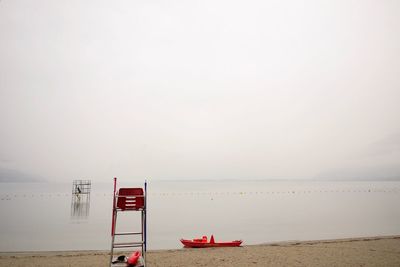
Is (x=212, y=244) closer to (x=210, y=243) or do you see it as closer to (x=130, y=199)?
(x=210, y=243)

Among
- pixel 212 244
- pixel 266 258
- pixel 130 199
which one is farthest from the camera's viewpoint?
pixel 212 244

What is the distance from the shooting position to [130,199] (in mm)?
7242

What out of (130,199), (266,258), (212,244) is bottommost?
(212,244)

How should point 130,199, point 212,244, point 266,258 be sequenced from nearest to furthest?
point 130,199 < point 266,258 < point 212,244

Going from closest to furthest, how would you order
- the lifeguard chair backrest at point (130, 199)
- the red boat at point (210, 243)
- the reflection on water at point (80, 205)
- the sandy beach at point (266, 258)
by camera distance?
1. the lifeguard chair backrest at point (130, 199)
2. the sandy beach at point (266, 258)
3. the red boat at point (210, 243)
4. the reflection on water at point (80, 205)

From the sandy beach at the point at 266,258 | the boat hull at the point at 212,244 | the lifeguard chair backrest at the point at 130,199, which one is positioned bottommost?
the boat hull at the point at 212,244

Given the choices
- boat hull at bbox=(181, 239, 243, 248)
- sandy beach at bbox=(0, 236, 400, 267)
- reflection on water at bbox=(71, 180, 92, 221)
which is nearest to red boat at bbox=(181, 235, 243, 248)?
boat hull at bbox=(181, 239, 243, 248)

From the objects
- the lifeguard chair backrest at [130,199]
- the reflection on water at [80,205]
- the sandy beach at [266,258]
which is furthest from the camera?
the reflection on water at [80,205]

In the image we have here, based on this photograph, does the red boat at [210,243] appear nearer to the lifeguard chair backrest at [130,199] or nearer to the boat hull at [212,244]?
the boat hull at [212,244]

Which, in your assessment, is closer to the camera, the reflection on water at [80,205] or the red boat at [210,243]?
the red boat at [210,243]

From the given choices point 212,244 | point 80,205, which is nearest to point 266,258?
point 212,244

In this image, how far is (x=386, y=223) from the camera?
30.0 meters

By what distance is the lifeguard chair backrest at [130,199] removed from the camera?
714cm

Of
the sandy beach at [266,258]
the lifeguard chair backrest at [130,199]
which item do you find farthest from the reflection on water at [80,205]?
the lifeguard chair backrest at [130,199]
